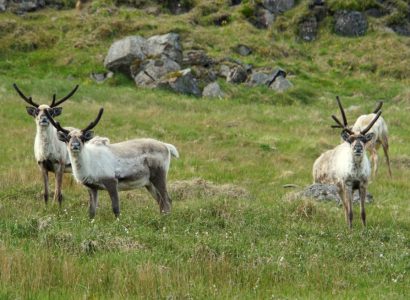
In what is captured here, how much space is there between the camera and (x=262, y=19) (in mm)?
43438

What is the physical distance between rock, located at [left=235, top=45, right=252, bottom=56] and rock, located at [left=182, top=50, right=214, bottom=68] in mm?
4128

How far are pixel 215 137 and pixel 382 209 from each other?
8.82m

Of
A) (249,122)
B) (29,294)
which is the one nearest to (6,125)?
(249,122)

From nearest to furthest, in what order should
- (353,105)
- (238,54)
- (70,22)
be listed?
(353,105) → (238,54) → (70,22)

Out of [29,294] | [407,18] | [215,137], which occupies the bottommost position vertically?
[215,137]

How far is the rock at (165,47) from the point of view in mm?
32222

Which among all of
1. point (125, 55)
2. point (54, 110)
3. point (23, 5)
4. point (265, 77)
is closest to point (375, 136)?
point (54, 110)

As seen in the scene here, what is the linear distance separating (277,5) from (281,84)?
14626 mm

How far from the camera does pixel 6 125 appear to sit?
20359mm

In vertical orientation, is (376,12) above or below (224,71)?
above

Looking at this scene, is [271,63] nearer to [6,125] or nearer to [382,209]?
[6,125]

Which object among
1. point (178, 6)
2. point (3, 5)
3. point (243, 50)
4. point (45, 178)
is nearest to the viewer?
point (45, 178)

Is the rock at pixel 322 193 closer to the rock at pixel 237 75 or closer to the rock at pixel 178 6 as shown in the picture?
the rock at pixel 237 75

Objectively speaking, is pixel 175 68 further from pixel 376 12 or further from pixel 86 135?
pixel 86 135
